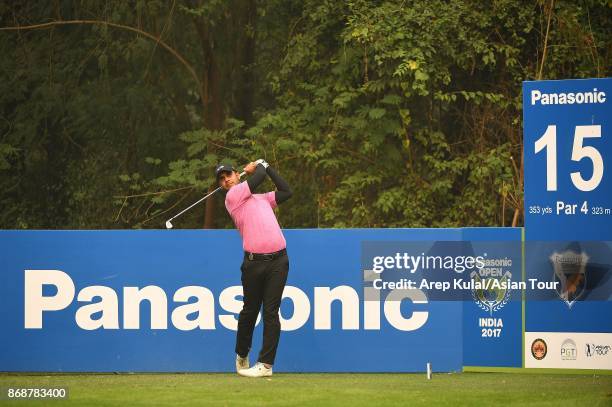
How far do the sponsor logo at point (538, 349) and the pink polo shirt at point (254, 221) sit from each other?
2466 millimetres

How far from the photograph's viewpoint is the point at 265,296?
31.9 ft

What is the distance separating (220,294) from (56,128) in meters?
9.62

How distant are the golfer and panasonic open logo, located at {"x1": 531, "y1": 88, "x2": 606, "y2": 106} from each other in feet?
8.18

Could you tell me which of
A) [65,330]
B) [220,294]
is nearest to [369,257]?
[220,294]

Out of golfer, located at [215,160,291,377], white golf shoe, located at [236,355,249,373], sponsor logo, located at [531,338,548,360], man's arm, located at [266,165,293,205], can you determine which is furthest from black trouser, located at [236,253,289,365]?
sponsor logo, located at [531,338,548,360]

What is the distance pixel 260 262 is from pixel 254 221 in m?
0.39

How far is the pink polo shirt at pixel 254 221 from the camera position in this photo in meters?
9.70

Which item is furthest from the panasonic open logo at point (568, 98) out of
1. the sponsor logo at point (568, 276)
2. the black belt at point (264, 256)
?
the black belt at point (264, 256)

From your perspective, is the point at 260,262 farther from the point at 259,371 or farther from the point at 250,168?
the point at 259,371

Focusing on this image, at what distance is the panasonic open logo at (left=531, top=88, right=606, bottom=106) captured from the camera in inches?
344

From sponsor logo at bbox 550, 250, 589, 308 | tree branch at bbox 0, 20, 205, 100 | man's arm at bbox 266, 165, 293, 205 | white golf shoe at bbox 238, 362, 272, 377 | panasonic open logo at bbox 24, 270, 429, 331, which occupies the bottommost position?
white golf shoe at bbox 238, 362, 272, 377

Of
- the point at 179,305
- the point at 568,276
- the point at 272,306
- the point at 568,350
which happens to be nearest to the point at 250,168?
the point at 272,306

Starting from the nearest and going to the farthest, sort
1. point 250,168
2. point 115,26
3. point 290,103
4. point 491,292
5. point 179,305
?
point 250,168 < point 491,292 < point 179,305 < point 290,103 < point 115,26

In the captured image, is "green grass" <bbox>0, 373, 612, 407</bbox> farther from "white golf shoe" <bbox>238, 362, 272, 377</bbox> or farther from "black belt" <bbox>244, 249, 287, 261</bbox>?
"black belt" <bbox>244, 249, 287, 261</bbox>
